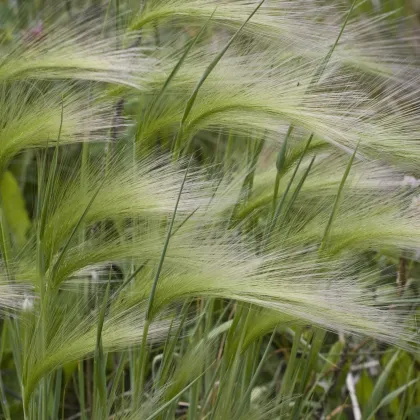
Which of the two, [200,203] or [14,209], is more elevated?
[200,203]

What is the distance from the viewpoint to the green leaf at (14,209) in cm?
171

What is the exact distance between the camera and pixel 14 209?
5.65 feet

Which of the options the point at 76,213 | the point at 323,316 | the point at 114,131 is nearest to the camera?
the point at 323,316

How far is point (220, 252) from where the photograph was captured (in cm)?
83

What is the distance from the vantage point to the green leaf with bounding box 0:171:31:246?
1706mm

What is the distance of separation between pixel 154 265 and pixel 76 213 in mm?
91

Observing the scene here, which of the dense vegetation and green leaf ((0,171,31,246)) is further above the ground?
the dense vegetation

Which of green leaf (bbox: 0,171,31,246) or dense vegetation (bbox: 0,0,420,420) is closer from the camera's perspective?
dense vegetation (bbox: 0,0,420,420)

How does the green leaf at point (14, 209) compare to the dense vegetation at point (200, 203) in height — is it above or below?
below

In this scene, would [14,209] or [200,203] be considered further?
[14,209]

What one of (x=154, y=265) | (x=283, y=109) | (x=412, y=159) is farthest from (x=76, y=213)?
(x=412, y=159)

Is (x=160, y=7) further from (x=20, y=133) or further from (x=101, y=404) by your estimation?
(x=101, y=404)

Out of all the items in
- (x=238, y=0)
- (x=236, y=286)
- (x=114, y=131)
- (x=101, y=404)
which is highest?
(x=238, y=0)

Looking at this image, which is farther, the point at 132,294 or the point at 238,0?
the point at 238,0
